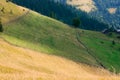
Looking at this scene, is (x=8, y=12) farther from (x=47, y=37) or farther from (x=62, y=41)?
(x=62, y=41)

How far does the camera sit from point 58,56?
108m

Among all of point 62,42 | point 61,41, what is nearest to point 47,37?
point 61,41

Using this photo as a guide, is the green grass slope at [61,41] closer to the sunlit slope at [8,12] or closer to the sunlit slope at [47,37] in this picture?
the sunlit slope at [47,37]

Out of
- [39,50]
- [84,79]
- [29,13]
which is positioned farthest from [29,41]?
[84,79]

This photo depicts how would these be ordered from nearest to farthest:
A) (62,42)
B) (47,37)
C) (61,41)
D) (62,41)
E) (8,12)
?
(62,42) → (61,41) → (62,41) → (47,37) → (8,12)

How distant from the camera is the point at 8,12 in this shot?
153 metres

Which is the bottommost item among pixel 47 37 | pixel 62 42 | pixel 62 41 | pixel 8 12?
pixel 62 42

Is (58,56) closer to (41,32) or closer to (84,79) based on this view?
(41,32)

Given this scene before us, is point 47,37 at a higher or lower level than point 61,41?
higher

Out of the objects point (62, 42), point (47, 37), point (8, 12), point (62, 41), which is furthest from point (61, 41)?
point (8, 12)

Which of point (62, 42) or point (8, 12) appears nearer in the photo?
point (62, 42)

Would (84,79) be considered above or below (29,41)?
above

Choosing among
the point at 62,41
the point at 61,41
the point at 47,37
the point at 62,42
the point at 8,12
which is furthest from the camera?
the point at 8,12

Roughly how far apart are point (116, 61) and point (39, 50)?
93.7 feet
